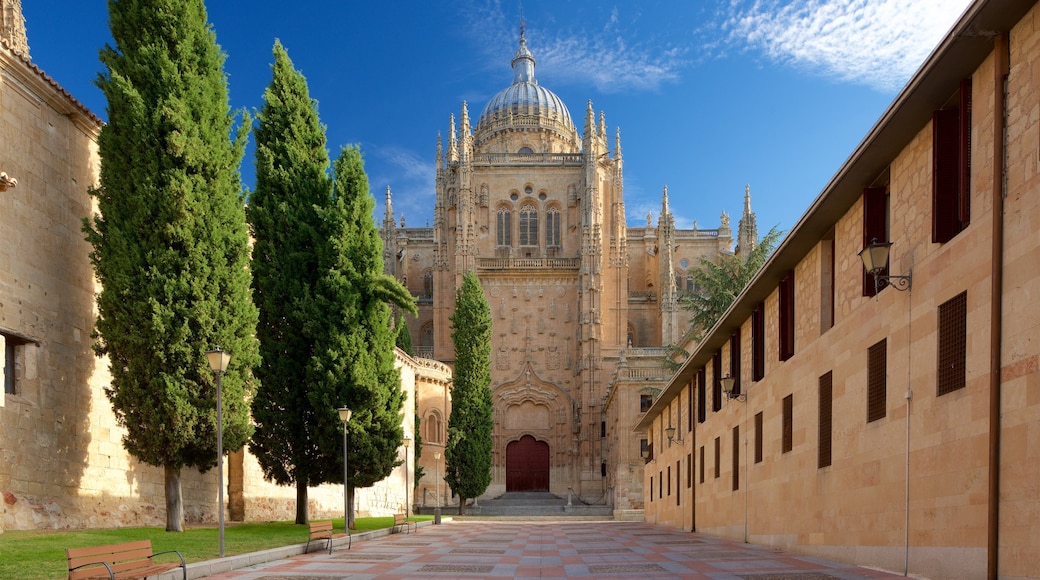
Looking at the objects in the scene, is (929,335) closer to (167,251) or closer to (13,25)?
(167,251)

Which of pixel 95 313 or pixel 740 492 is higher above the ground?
pixel 95 313

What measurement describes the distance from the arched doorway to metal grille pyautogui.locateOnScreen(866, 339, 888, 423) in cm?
4976

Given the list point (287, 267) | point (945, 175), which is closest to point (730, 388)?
point (945, 175)

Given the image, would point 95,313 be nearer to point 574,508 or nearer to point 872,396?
point 872,396

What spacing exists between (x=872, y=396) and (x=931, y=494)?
7.33ft

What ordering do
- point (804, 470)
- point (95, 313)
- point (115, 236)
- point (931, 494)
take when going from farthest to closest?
point (95, 313) < point (115, 236) < point (804, 470) < point (931, 494)

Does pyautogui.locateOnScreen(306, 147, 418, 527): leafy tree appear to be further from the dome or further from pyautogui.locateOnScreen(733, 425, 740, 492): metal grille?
the dome

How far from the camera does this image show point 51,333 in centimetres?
1659

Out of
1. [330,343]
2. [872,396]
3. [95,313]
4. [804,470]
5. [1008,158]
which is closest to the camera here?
[1008,158]

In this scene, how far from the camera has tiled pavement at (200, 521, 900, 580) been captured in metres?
10.9

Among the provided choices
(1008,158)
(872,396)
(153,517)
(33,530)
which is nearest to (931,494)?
(872,396)

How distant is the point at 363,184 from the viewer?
2355cm

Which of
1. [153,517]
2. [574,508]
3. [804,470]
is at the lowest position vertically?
[574,508]

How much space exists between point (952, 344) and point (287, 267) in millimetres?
17601
